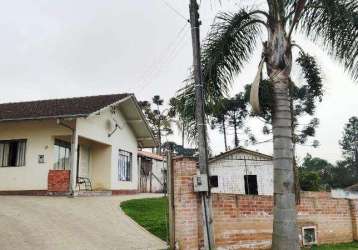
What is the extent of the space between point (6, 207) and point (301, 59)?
8933 mm

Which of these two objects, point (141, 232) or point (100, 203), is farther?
point (100, 203)

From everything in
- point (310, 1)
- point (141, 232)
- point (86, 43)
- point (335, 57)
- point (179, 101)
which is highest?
point (86, 43)

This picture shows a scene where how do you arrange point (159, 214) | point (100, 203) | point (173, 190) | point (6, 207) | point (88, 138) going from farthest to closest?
point (88, 138) → point (100, 203) → point (159, 214) → point (6, 207) → point (173, 190)

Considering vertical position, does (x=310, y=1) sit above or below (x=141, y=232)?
above

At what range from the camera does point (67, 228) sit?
9.39 m

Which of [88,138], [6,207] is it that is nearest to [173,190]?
[6,207]

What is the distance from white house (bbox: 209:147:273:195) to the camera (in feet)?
73.5

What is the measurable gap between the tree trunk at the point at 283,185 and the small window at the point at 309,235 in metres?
4.22

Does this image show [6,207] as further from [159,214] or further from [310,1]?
[310,1]

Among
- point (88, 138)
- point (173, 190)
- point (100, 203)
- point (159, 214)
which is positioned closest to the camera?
point (173, 190)

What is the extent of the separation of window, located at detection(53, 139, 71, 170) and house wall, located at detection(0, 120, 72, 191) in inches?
19.0

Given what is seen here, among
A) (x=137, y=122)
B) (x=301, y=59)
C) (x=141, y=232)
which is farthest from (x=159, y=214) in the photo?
(x=137, y=122)

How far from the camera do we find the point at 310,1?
25.5 ft

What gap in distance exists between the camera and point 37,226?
9359 millimetres
